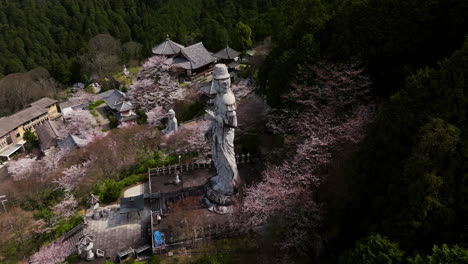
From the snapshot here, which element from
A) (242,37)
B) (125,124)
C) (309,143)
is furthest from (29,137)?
(309,143)

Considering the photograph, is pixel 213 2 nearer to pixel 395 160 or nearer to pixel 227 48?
pixel 227 48

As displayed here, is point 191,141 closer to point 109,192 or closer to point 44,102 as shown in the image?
point 109,192

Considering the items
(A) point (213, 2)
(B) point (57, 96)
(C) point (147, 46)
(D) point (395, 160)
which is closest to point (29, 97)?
(B) point (57, 96)

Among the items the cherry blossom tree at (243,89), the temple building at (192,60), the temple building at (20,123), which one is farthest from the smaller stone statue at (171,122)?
the temple building at (20,123)

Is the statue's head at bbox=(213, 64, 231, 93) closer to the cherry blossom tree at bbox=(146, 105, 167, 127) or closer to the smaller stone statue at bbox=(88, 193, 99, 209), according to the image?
the smaller stone statue at bbox=(88, 193, 99, 209)

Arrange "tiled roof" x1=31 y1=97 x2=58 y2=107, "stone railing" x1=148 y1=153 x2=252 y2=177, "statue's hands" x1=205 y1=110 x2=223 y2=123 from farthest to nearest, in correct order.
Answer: "tiled roof" x1=31 y1=97 x2=58 y2=107 → "stone railing" x1=148 y1=153 x2=252 y2=177 → "statue's hands" x1=205 y1=110 x2=223 y2=123

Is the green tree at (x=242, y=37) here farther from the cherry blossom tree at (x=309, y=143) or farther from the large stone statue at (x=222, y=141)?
the large stone statue at (x=222, y=141)

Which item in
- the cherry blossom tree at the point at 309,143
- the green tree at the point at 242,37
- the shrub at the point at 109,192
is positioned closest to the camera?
the cherry blossom tree at the point at 309,143

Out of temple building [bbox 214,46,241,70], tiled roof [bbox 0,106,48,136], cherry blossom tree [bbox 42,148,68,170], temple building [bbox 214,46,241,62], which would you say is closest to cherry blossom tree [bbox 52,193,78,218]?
cherry blossom tree [bbox 42,148,68,170]
